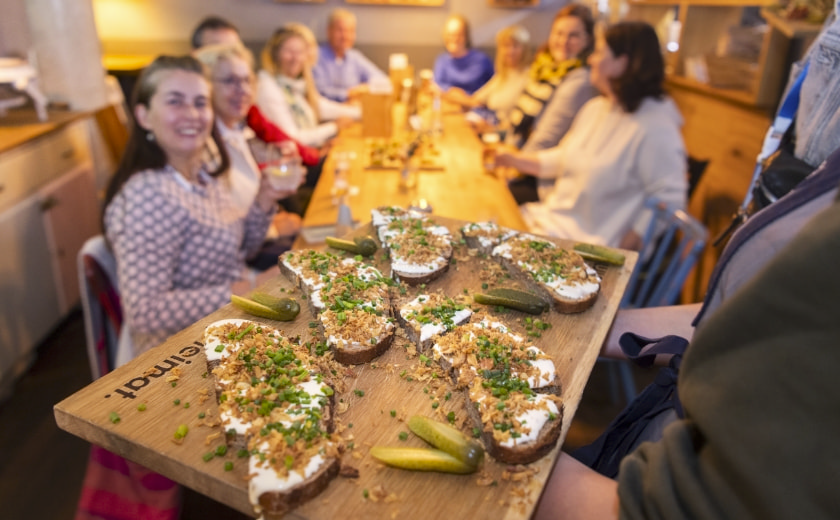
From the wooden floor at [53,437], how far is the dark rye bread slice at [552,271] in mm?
1450

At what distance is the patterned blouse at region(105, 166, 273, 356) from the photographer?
6.06 feet

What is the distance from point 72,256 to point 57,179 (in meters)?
0.50

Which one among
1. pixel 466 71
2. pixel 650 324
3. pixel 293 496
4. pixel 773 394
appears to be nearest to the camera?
pixel 773 394

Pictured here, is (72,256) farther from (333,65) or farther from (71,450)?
(333,65)

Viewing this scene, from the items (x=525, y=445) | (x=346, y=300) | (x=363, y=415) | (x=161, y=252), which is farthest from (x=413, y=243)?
(x=161, y=252)

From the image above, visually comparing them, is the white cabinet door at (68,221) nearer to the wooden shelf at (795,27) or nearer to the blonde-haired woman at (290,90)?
the blonde-haired woman at (290,90)

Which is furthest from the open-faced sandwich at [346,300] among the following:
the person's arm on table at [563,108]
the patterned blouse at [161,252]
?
the person's arm on table at [563,108]

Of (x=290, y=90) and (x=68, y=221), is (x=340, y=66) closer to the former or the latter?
(x=290, y=90)

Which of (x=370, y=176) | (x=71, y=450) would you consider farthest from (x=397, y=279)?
(x=71, y=450)

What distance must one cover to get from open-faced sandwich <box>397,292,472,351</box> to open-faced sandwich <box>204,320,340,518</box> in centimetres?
24

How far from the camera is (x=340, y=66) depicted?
6.21 metres

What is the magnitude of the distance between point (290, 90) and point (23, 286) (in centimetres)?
245

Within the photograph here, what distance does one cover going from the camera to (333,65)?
618 centimetres

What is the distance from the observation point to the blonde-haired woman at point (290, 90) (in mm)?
4211
